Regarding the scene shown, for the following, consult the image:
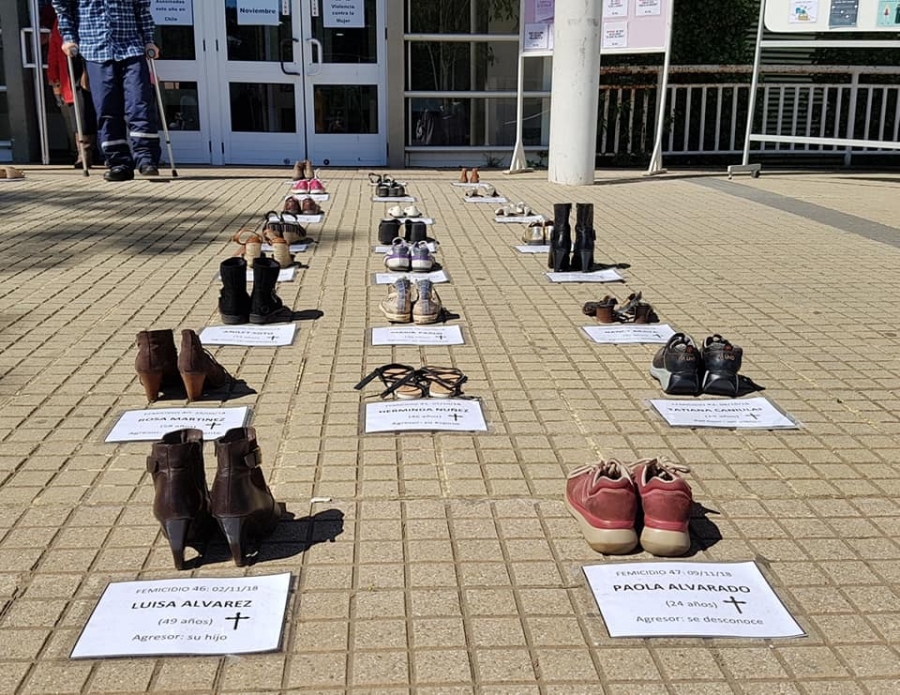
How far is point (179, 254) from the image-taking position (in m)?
7.61

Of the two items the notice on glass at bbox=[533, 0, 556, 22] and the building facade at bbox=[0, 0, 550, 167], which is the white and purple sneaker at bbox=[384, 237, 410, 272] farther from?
the building facade at bbox=[0, 0, 550, 167]

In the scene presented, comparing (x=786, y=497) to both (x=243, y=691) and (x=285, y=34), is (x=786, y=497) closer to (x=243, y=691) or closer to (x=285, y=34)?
(x=243, y=691)

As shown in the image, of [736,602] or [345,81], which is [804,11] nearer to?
[345,81]

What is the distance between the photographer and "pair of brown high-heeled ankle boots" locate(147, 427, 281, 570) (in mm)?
2852

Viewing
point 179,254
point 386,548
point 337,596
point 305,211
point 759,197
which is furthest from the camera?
point 759,197

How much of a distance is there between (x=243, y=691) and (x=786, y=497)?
2.04 metres

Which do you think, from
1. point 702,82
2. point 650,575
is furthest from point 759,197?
point 650,575

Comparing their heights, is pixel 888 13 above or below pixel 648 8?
below

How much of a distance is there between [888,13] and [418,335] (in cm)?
961

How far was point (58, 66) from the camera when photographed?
13211mm

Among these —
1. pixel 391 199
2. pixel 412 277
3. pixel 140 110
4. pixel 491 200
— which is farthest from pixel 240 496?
pixel 140 110

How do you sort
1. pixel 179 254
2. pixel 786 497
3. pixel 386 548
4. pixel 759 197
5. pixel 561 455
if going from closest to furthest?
pixel 386 548 < pixel 786 497 < pixel 561 455 < pixel 179 254 < pixel 759 197

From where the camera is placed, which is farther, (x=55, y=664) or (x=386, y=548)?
(x=386, y=548)

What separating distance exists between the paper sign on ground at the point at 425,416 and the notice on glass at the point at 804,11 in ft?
35.2
